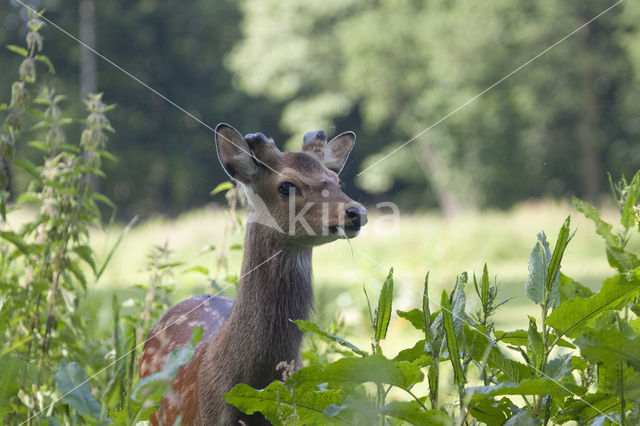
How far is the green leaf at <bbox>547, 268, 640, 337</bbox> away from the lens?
123cm

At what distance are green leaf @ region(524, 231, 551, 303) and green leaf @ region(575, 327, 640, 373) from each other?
18 cm

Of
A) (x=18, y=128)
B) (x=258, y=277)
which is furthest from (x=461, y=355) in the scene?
(x=18, y=128)

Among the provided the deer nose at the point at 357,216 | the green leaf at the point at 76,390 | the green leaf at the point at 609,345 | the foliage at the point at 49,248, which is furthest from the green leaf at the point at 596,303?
the foliage at the point at 49,248

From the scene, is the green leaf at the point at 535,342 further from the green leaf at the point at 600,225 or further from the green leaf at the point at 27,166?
the green leaf at the point at 27,166

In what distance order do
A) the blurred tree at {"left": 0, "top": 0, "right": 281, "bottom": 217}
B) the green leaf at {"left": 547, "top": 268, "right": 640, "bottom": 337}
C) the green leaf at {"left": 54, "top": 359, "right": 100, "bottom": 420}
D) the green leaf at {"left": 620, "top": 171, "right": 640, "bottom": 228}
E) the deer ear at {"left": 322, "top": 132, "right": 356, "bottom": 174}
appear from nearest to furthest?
the green leaf at {"left": 54, "top": 359, "right": 100, "bottom": 420}, the green leaf at {"left": 547, "top": 268, "right": 640, "bottom": 337}, the green leaf at {"left": 620, "top": 171, "right": 640, "bottom": 228}, the deer ear at {"left": 322, "top": 132, "right": 356, "bottom": 174}, the blurred tree at {"left": 0, "top": 0, "right": 281, "bottom": 217}

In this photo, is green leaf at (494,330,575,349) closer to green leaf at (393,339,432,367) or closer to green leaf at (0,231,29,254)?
green leaf at (393,339,432,367)

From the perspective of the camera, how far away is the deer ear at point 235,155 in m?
2.88

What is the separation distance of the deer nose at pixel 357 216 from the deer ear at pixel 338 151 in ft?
2.05

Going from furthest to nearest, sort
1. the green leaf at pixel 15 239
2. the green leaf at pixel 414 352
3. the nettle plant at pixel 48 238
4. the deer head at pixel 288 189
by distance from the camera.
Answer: the nettle plant at pixel 48 238
the green leaf at pixel 15 239
the deer head at pixel 288 189
the green leaf at pixel 414 352

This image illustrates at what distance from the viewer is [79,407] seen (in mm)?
1096

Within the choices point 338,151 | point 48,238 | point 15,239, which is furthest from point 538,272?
point 48,238

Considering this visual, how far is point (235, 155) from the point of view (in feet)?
9.50

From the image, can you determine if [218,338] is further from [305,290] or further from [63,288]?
[63,288]

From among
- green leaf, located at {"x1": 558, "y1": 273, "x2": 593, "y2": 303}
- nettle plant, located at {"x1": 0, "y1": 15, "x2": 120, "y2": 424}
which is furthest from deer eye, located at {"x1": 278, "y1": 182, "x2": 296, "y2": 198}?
green leaf, located at {"x1": 558, "y1": 273, "x2": 593, "y2": 303}
